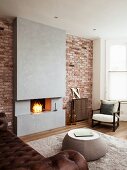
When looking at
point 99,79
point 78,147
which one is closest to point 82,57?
point 99,79

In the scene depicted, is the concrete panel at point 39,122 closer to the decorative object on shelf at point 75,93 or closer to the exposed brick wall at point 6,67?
the exposed brick wall at point 6,67

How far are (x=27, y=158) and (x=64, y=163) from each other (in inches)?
30.2

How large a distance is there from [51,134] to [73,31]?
3.23m

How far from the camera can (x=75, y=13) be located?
3998 mm

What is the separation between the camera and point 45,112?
5004 mm

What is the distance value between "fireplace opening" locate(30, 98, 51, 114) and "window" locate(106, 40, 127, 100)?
2330 mm

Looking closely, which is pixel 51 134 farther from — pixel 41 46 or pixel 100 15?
pixel 100 15

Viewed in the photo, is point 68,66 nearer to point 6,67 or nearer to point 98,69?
point 98,69

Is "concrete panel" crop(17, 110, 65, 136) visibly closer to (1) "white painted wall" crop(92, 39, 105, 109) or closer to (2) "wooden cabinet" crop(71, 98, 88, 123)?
(2) "wooden cabinet" crop(71, 98, 88, 123)

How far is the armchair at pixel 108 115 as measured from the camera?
16.3 feet

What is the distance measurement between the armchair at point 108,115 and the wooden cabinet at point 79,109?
51cm

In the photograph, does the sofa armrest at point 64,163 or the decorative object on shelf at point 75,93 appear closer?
the sofa armrest at point 64,163

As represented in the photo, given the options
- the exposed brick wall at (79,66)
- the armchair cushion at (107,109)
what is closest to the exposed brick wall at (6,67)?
the exposed brick wall at (79,66)

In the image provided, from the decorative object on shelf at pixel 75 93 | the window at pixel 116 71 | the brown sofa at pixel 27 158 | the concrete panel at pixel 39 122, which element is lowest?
the concrete panel at pixel 39 122
